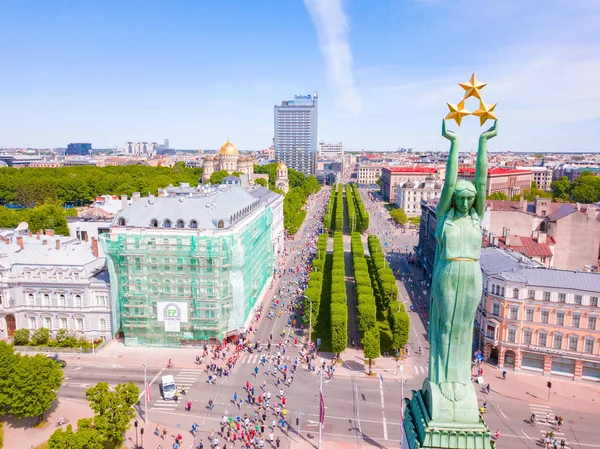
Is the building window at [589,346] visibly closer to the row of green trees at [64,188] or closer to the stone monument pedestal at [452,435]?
the stone monument pedestal at [452,435]

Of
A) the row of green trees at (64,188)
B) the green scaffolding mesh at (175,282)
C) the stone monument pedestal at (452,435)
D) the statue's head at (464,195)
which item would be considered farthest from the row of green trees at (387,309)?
the row of green trees at (64,188)

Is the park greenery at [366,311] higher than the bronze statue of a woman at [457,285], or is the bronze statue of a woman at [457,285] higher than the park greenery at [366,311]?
the bronze statue of a woman at [457,285]

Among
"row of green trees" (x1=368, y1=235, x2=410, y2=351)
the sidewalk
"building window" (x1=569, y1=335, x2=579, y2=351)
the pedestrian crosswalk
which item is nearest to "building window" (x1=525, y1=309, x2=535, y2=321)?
"building window" (x1=569, y1=335, x2=579, y2=351)

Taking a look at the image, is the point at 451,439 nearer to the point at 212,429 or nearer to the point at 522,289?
the point at 212,429

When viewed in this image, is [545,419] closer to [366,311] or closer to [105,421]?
[366,311]

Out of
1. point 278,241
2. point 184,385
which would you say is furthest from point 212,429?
point 278,241

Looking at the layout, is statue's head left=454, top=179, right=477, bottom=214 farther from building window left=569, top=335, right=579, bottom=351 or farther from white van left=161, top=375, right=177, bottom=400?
building window left=569, top=335, right=579, bottom=351
